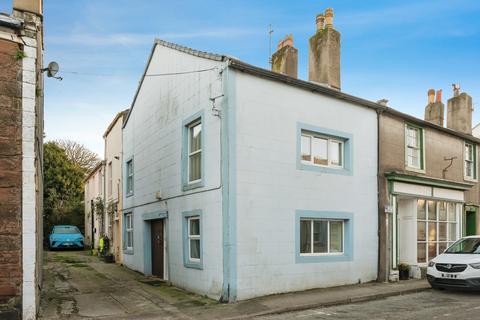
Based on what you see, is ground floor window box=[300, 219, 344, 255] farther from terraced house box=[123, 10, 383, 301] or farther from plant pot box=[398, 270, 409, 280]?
plant pot box=[398, 270, 409, 280]

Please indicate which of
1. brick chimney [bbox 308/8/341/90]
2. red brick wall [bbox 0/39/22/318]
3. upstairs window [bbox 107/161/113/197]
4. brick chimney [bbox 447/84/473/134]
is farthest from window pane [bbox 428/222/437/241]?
upstairs window [bbox 107/161/113/197]

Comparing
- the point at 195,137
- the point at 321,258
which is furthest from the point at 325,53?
the point at 321,258

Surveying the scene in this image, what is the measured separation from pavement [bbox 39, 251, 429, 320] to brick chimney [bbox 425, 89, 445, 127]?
8.86 meters

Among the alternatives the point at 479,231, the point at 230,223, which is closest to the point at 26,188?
the point at 230,223

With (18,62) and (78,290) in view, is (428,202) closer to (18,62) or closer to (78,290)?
(78,290)

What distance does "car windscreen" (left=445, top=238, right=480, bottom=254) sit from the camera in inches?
542

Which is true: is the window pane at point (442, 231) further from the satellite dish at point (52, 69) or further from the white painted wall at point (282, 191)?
the satellite dish at point (52, 69)

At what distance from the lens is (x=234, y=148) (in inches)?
446

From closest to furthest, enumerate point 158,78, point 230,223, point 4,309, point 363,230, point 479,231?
point 4,309 → point 230,223 → point 363,230 → point 158,78 → point 479,231

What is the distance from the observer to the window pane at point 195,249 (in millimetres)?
12678

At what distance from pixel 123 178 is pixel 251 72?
10555 millimetres

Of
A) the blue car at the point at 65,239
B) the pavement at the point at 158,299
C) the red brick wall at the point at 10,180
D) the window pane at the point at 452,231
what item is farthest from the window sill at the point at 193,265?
the blue car at the point at 65,239

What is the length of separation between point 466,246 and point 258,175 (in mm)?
7449

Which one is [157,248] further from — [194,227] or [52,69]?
[52,69]
